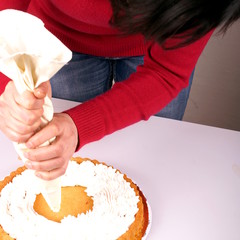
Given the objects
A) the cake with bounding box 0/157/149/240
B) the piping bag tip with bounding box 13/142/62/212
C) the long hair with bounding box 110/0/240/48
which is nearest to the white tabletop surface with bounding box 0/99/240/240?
the cake with bounding box 0/157/149/240

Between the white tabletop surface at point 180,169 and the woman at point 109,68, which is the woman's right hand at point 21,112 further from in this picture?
the white tabletop surface at point 180,169

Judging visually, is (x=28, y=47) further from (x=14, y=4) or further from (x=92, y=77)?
(x=92, y=77)

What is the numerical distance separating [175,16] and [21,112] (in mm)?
254

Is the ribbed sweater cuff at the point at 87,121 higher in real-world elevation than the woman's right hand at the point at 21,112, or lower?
lower

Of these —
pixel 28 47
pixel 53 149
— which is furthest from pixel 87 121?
pixel 28 47

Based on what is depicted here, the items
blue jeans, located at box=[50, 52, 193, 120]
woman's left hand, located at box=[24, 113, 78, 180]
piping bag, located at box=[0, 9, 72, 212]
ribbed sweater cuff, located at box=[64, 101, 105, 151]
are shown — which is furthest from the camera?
blue jeans, located at box=[50, 52, 193, 120]

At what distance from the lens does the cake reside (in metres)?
0.63

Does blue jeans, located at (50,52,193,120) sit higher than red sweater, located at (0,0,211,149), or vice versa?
red sweater, located at (0,0,211,149)

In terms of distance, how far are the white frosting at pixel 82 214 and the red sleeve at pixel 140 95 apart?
76mm

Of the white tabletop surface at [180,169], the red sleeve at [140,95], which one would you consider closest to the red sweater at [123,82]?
the red sleeve at [140,95]

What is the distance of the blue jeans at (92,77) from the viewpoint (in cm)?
99

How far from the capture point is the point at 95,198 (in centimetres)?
70

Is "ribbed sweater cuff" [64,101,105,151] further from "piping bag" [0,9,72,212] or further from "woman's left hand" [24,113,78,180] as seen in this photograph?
"piping bag" [0,9,72,212]

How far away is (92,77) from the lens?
3.35 feet
